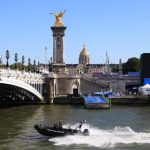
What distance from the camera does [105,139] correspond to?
41562 mm

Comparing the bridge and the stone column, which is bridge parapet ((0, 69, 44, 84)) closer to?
the bridge

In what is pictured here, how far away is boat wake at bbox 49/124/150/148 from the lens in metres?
40.4

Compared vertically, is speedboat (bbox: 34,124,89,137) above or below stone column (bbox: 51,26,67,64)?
below

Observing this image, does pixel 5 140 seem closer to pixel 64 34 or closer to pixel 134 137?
pixel 134 137

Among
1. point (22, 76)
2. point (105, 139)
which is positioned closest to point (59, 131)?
point (105, 139)

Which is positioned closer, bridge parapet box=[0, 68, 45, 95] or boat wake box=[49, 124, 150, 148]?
boat wake box=[49, 124, 150, 148]

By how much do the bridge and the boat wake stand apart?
16170mm

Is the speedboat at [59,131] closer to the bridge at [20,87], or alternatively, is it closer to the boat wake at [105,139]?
the boat wake at [105,139]

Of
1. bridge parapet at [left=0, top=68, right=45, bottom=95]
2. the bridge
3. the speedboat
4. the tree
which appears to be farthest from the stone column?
the speedboat

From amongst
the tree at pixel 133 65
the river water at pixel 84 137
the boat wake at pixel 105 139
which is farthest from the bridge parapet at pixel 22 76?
the tree at pixel 133 65

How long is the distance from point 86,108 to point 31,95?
29.7 feet

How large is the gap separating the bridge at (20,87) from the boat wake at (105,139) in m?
16.2

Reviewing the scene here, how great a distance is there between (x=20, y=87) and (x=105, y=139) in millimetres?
28269

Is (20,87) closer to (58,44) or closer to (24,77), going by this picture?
(24,77)
